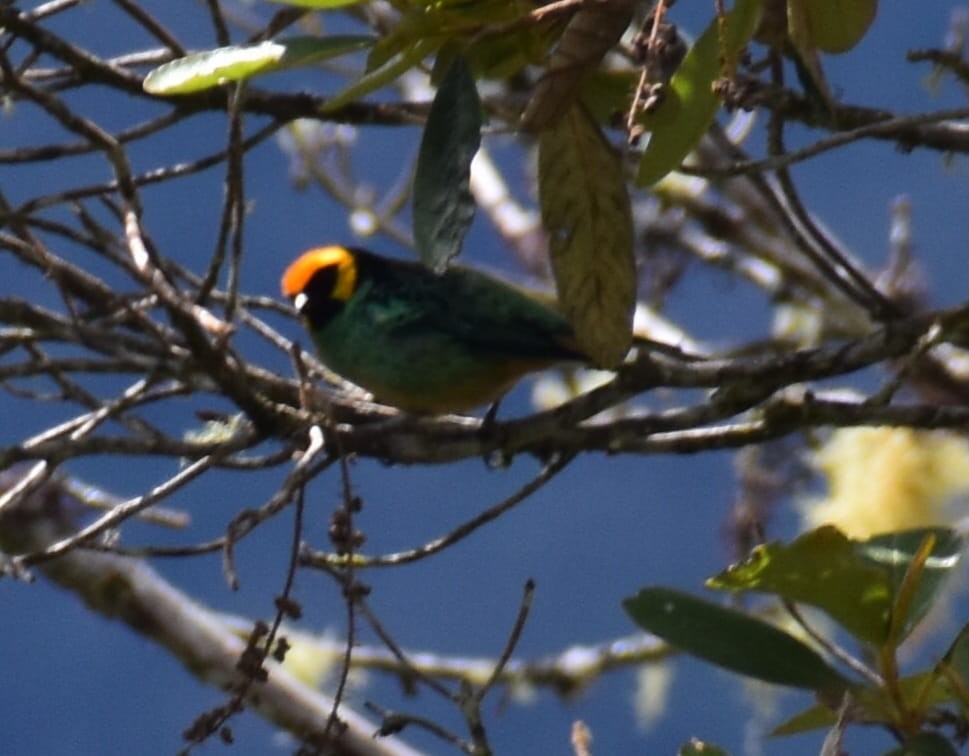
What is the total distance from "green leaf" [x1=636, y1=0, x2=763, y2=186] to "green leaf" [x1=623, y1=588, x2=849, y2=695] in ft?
1.37

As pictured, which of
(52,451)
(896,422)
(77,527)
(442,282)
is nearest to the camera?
(52,451)

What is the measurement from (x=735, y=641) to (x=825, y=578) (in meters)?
0.10

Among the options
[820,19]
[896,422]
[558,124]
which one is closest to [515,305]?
[896,422]

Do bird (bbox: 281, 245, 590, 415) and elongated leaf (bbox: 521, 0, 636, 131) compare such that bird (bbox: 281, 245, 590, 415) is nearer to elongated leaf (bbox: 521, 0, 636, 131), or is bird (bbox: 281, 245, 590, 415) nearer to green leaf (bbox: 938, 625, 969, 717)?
elongated leaf (bbox: 521, 0, 636, 131)

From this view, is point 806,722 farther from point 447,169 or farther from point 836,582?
point 447,169

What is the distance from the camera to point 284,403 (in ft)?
7.34

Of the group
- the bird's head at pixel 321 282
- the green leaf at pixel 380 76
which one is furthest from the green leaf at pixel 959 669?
the bird's head at pixel 321 282

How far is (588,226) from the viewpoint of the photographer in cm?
170

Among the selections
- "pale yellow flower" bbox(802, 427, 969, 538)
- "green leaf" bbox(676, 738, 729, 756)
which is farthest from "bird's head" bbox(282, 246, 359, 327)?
"green leaf" bbox(676, 738, 729, 756)

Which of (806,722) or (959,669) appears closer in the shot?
(959,669)

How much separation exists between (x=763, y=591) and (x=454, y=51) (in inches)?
23.0

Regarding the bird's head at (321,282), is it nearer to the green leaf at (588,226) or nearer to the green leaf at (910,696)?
the green leaf at (588,226)

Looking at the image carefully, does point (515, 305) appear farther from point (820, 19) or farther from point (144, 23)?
point (820, 19)

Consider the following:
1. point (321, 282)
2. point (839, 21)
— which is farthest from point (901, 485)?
point (839, 21)
